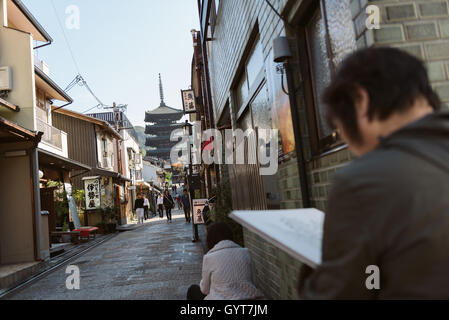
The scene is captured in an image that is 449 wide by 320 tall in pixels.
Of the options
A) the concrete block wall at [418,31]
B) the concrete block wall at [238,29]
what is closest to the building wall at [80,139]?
the concrete block wall at [238,29]

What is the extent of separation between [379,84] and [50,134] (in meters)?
19.1

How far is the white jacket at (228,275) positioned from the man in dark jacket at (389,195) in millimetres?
2449

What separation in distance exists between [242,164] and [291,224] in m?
5.95

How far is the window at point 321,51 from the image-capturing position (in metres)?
2.91

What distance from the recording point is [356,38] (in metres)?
2.49

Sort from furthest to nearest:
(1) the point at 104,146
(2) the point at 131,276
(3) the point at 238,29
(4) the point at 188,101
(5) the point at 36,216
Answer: (1) the point at 104,146 < (4) the point at 188,101 < (5) the point at 36,216 < (2) the point at 131,276 < (3) the point at 238,29

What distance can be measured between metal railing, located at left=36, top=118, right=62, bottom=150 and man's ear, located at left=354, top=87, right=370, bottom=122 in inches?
682

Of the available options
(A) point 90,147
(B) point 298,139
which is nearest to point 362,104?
(B) point 298,139

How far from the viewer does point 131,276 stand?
26.9 feet

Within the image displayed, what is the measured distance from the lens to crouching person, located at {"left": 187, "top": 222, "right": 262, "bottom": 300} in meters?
3.45

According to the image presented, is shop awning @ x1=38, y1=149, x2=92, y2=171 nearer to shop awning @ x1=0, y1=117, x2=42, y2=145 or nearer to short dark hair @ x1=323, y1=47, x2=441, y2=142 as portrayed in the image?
shop awning @ x1=0, y1=117, x2=42, y2=145

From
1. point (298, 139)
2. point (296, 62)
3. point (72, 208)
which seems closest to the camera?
point (298, 139)

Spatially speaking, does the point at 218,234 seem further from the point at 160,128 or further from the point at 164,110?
the point at 164,110

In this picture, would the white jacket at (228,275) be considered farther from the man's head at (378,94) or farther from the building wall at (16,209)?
the building wall at (16,209)
